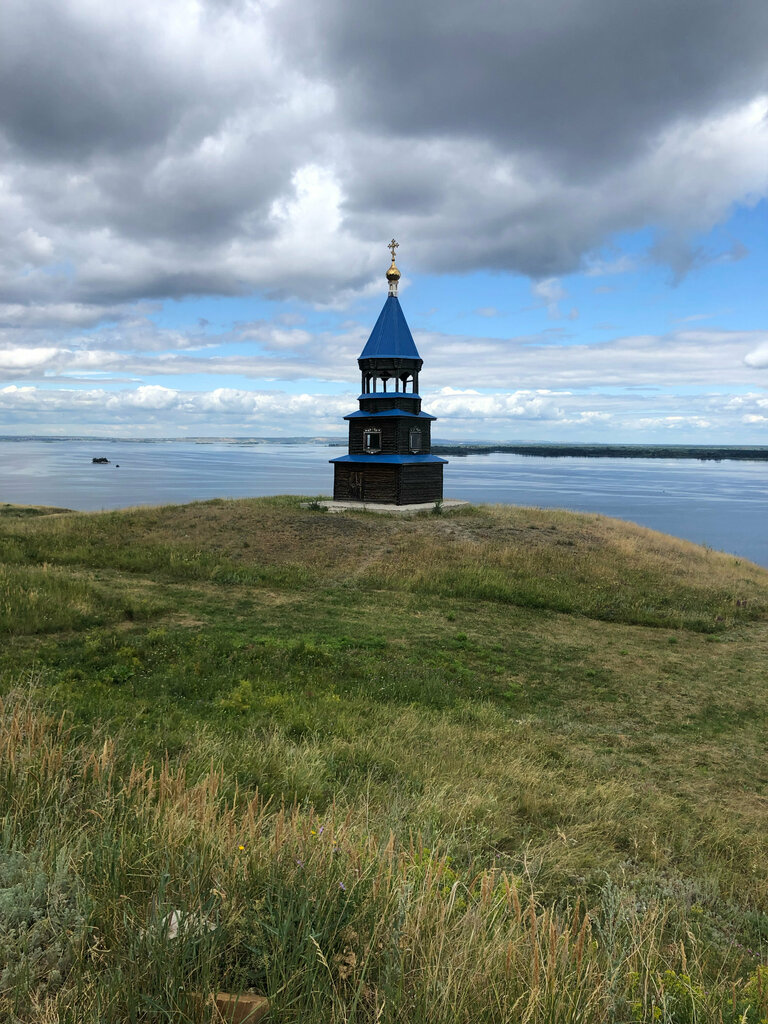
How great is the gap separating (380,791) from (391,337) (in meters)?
29.5

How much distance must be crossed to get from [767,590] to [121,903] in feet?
81.6

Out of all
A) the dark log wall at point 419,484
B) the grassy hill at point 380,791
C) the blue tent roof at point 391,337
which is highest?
the blue tent roof at point 391,337

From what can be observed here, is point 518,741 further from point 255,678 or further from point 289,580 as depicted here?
point 289,580

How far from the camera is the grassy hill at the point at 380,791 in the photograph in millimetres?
2541

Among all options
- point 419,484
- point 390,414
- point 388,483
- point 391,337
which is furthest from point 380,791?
point 391,337

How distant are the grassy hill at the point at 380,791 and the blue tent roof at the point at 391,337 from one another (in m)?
15.0

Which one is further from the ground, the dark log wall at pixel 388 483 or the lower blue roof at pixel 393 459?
the lower blue roof at pixel 393 459

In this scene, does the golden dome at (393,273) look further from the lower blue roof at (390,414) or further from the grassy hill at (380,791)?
the grassy hill at (380,791)

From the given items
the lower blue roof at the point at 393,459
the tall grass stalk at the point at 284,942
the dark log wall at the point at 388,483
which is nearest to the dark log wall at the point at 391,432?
the lower blue roof at the point at 393,459

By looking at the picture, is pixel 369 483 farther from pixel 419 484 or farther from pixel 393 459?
pixel 419 484

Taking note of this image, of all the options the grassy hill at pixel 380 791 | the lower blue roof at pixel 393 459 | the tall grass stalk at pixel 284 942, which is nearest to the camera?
the tall grass stalk at pixel 284 942

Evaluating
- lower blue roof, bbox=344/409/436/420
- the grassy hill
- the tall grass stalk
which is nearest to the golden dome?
lower blue roof, bbox=344/409/436/420

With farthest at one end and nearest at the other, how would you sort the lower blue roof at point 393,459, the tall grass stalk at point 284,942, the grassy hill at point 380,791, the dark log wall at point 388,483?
the dark log wall at point 388,483, the lower blue roof at point 393,459, the grassy hill at point 380,791, the tall grass stalk at point 284,942

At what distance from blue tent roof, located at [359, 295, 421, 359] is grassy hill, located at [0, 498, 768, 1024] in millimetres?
15037
